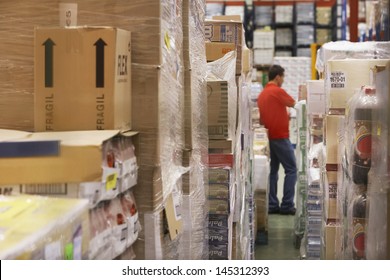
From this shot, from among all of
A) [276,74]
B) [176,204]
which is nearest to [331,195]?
[176,204]

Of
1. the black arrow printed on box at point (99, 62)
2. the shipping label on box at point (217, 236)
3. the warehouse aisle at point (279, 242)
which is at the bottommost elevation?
the warehouse aisle at point (279, 242)

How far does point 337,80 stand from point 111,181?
7.72 ft

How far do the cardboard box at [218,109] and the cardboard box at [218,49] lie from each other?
499 millimetres

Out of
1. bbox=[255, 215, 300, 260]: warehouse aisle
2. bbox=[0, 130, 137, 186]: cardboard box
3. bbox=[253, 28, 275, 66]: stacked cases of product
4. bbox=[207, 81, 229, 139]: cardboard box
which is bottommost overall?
bbox=[255, 215, 300, 260]: warehouse aisle

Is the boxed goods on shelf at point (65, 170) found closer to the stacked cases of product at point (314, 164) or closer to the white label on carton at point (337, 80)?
the white label on carton at point (337, 80)

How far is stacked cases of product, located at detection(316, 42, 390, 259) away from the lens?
2262 mm

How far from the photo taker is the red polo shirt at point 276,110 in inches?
266

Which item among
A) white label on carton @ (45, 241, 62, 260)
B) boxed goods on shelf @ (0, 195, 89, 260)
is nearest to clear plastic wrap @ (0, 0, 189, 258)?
boxed goods on shelf @ (0, 195, 89, 260)

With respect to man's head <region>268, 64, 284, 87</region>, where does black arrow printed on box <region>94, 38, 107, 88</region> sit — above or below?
below

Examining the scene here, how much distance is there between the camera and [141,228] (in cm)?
190

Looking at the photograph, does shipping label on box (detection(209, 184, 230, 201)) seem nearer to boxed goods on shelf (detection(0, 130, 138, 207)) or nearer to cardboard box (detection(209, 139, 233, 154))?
cardboard box (detection(209, 139, 233, 154))

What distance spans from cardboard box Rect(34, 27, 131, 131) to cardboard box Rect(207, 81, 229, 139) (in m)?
1.28

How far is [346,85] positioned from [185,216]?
5.29 ft

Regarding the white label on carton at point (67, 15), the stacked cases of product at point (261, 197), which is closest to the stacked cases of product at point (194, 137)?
the white label on carton at point (67, 15)
